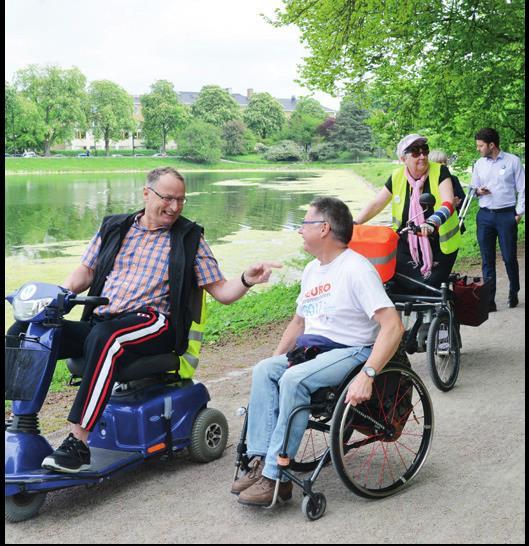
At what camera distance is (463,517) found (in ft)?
11.6

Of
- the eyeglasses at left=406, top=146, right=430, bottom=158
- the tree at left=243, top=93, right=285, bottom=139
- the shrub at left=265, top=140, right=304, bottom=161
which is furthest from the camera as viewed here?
the tree at left=243, top=93, right=285, bottom=139

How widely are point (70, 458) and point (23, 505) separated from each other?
283mm

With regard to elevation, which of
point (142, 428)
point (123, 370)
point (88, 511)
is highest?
point (123, 370)

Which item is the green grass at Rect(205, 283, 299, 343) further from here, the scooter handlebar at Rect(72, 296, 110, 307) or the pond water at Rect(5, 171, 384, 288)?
the scooter handlebar at Rect(72, 296, 110, 307)

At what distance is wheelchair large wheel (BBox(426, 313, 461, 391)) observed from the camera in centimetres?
560

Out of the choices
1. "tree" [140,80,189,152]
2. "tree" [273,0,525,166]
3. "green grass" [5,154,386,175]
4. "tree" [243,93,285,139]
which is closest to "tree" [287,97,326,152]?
"green grass" [5,154,386,175]

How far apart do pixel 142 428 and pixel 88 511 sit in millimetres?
478

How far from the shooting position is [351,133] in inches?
2362

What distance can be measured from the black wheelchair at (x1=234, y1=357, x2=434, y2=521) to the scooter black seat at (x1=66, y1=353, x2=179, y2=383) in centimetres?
56

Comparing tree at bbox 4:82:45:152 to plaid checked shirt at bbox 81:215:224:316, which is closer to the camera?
plaid checked shirt at bbox 81:215:224:316

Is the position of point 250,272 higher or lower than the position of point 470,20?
lower

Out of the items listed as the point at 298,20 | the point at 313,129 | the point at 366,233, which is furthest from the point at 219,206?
the point at 313,129

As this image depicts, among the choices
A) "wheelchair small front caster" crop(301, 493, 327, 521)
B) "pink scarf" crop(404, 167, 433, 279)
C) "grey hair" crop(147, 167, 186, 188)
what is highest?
"grey hair" crop(147, 167, 186, 188)

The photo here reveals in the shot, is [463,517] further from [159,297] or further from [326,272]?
[159,297]
